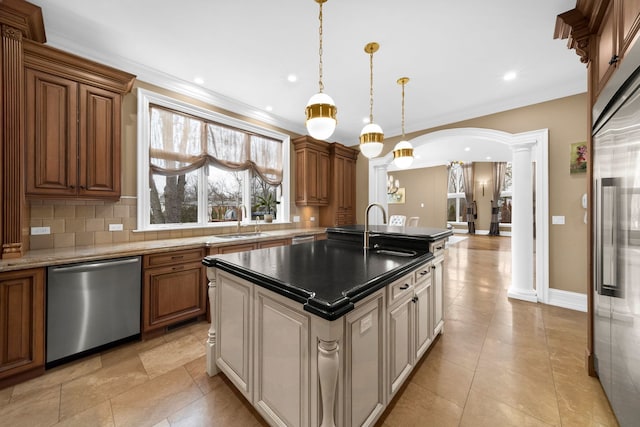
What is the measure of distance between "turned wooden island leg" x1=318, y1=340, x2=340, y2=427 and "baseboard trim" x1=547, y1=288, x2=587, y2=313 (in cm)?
390

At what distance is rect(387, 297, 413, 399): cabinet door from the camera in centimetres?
148

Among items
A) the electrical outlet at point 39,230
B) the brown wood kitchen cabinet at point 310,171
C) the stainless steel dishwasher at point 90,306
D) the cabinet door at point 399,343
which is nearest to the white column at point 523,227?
the cabinet door at point 399,343

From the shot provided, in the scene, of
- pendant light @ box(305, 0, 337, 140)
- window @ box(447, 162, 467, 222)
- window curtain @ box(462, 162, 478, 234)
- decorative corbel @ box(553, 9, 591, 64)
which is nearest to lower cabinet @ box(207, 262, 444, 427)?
pendant light @ box(305, 0, 337, 140)

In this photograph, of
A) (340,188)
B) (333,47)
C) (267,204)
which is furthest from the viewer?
(340,188)

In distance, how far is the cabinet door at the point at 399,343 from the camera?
148 cm

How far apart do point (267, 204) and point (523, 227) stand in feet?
13.0

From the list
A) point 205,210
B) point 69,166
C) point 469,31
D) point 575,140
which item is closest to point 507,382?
point 469,31

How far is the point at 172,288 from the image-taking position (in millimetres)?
2570

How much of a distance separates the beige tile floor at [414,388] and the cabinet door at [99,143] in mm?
1569

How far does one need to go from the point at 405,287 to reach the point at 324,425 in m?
0.86

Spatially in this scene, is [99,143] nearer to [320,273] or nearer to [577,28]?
[320,273]

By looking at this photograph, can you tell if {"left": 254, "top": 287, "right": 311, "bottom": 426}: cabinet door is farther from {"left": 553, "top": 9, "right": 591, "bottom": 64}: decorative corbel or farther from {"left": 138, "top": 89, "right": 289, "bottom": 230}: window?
{"left": 553, "top": 9, "right": 591, "bottom": 64}: decorative corbel

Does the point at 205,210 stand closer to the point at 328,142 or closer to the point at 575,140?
the point at 328,142

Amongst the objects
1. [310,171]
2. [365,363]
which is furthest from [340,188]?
[365,363]
